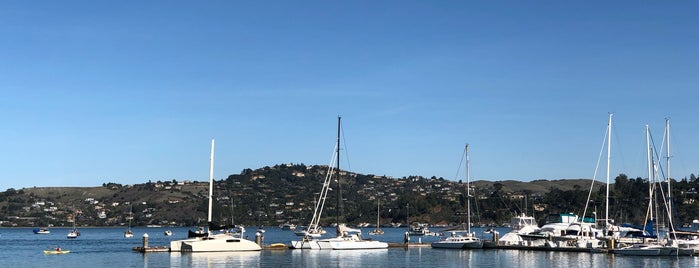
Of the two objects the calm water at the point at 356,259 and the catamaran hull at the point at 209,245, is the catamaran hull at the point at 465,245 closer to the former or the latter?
the calm water at the point at 356,259

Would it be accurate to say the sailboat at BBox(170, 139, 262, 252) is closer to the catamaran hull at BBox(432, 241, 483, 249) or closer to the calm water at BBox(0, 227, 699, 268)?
the calm water at BBox(0, 227, 699, 268)

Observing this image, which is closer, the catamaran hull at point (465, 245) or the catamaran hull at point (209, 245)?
the catamaran hull at point (209, 245)

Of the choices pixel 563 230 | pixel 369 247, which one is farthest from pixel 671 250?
pixel 369 247

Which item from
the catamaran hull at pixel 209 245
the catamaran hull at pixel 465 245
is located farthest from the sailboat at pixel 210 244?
the catamaran hull at pixel 465 245

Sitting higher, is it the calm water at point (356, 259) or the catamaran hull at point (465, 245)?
the catamaran hull at point (465, 245)

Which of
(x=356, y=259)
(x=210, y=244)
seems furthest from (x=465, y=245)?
(x=210, y=244)

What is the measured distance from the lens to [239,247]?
82.9 meters

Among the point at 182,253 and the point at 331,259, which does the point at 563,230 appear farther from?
the point at 182,253

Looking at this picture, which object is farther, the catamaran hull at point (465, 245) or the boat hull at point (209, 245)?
the catamaran hull at point (465, 245)

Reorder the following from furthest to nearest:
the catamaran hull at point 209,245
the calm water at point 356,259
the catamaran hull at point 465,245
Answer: the catamaran hull at point 465,245, the catamaran hull at point 209,245, the calm water at point 356,259

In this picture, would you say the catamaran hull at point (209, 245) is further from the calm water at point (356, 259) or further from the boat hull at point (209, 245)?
the calm water at point (356, 259)

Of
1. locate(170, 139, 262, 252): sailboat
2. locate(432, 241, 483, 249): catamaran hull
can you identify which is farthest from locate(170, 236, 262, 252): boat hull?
locate(432, 241, 483, 249): catamaran hull

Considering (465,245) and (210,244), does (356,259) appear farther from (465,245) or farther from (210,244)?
(465,245)

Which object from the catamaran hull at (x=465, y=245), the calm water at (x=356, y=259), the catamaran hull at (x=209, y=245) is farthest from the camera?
the catamaran hull at (x=465, y=245)
